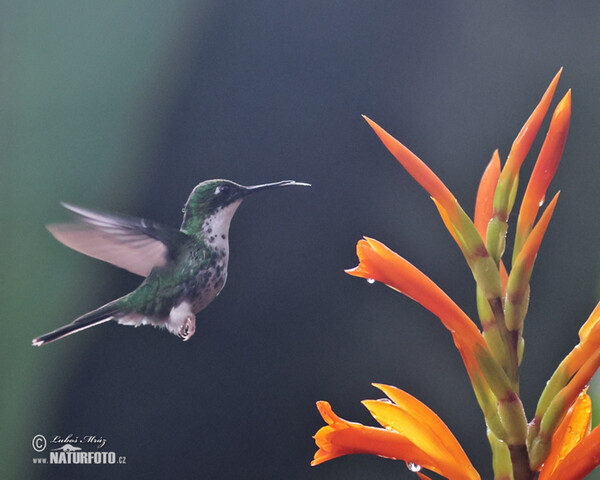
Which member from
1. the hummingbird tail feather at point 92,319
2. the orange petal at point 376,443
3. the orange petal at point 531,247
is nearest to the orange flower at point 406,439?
the orange petal at point 376,443

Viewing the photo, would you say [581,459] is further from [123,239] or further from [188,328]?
[188,328]

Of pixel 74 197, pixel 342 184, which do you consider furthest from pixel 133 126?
pixel 342 184

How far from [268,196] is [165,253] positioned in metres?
0.29

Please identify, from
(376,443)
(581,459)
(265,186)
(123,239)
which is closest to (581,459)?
(581,459)

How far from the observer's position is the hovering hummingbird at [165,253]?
2.88 ft

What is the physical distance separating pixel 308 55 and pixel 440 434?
941 mm

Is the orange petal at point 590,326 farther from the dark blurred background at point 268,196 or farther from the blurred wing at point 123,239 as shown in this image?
the dark blurred background at point 268,196

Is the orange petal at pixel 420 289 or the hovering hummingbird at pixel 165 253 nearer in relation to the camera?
the orange petal at pixel 420 289

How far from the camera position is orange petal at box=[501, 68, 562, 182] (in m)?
0.35

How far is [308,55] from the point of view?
3.79ft

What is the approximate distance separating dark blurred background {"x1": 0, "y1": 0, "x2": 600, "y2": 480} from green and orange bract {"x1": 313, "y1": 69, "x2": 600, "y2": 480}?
0.78 meters

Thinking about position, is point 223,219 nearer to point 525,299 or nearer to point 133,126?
point 133,126

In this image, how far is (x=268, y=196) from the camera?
115 centimetres

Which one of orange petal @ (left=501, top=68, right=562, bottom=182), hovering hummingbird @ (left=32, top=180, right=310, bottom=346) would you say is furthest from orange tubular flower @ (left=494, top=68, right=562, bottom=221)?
hovering hummingbird @ (left=32, top=180, right=310, bottom=346)
